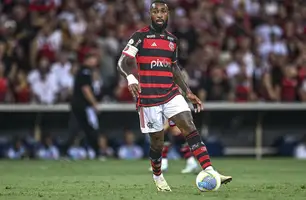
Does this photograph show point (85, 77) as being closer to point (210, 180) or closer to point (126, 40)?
point (126, 40)

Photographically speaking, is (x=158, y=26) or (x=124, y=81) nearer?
(x=158, y=26)

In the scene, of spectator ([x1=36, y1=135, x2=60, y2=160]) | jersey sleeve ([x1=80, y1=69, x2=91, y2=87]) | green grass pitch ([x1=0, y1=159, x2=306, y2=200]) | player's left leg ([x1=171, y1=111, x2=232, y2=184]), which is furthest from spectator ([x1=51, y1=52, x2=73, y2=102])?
player's left leg ([x1=171, y1=111, x2=232, y2=184])

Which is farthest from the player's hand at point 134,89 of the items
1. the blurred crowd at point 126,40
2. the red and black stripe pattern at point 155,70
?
the blurred crowd at point 126,40

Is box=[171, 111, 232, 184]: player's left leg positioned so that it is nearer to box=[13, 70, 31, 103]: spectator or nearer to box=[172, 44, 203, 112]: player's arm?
box=[172, 44, 203, 112]: player's arm

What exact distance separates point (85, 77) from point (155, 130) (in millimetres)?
9263

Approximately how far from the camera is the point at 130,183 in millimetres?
12477

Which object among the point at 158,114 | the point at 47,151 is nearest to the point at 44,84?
the point at 47,151

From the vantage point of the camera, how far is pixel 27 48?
2331 cm

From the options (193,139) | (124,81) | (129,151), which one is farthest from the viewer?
(129,151)

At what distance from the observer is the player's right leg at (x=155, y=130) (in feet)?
35.0

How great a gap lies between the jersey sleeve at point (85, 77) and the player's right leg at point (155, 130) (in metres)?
9.03

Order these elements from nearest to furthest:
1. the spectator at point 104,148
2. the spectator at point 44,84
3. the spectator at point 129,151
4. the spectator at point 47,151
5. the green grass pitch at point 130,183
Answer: the green grass pitch at point 130,183 < the spectator at point 44,84 < the spectator at point 104,148 < the spectator at point 47,151 < the spectator at point 129,151

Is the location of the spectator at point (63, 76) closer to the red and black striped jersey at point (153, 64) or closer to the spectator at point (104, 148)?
the spectator at point (104, 148)

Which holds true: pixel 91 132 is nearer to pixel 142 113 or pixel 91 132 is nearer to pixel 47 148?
pixel 47 148
